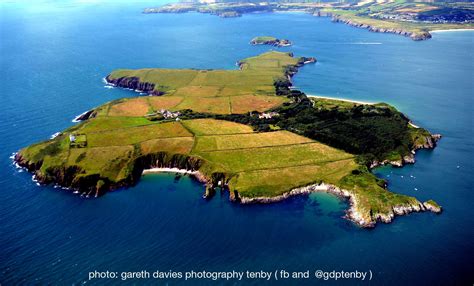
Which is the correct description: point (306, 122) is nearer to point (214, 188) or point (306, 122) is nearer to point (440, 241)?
point (214, 188)

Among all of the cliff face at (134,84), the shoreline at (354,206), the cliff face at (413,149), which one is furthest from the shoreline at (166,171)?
the cliff face at (134,84)

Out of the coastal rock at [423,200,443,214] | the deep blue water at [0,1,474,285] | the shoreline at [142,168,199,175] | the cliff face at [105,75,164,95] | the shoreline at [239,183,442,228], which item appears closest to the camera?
the deep blue water at [0,1,474,285]

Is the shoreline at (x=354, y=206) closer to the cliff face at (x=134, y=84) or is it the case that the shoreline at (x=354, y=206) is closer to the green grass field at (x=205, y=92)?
the green grass field at (x=205, y=92)

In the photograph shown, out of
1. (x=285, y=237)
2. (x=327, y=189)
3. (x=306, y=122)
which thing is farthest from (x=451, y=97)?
(x=285, y=237)

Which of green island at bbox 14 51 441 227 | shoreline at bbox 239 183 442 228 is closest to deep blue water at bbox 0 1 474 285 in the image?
shoreline at bbox 239 183 442 228

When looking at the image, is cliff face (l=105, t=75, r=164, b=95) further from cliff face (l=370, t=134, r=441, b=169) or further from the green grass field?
cliff face (l=370, t=134, r=441, b=169)

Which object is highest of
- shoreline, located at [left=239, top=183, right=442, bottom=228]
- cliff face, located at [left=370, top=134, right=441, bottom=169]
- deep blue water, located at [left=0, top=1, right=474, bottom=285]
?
cliff face, located at [left=370, top=134, right=441, bottom=169]
